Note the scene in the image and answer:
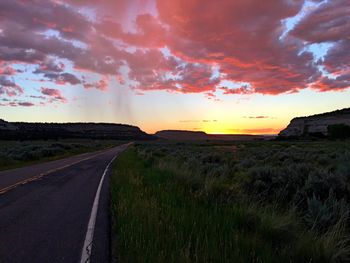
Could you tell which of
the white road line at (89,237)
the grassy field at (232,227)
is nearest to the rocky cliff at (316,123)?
the grassy field at (232,227)

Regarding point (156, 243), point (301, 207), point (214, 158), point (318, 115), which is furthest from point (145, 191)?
point (318, 115)

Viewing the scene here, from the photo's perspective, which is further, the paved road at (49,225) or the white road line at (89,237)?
the paved road at (49,225)

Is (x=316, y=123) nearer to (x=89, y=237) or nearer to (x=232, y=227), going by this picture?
(x=232, y=227)

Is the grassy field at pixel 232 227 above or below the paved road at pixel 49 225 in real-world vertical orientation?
above

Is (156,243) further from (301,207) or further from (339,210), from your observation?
(301,207)

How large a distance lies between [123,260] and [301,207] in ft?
18.7

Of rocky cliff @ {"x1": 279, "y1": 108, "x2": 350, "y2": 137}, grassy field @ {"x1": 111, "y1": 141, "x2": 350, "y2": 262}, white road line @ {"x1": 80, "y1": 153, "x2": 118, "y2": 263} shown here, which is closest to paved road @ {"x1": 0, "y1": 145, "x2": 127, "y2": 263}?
white road line @ {"x1": 80, "y1": 153, "x2": 118, "y2": 263}

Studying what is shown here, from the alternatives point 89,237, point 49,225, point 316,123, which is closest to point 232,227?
point 89,237

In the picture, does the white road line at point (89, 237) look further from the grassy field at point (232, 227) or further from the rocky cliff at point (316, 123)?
the rocky cliff at point (316, 123)

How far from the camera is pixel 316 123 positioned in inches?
5876

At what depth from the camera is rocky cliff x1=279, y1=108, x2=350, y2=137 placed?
136m

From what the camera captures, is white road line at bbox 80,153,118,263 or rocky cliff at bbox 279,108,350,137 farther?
rocky cliff at bbox 279,108,350,137

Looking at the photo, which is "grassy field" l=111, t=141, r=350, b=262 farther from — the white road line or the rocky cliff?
the rocky cliff

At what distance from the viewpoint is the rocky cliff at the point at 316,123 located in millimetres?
136350
